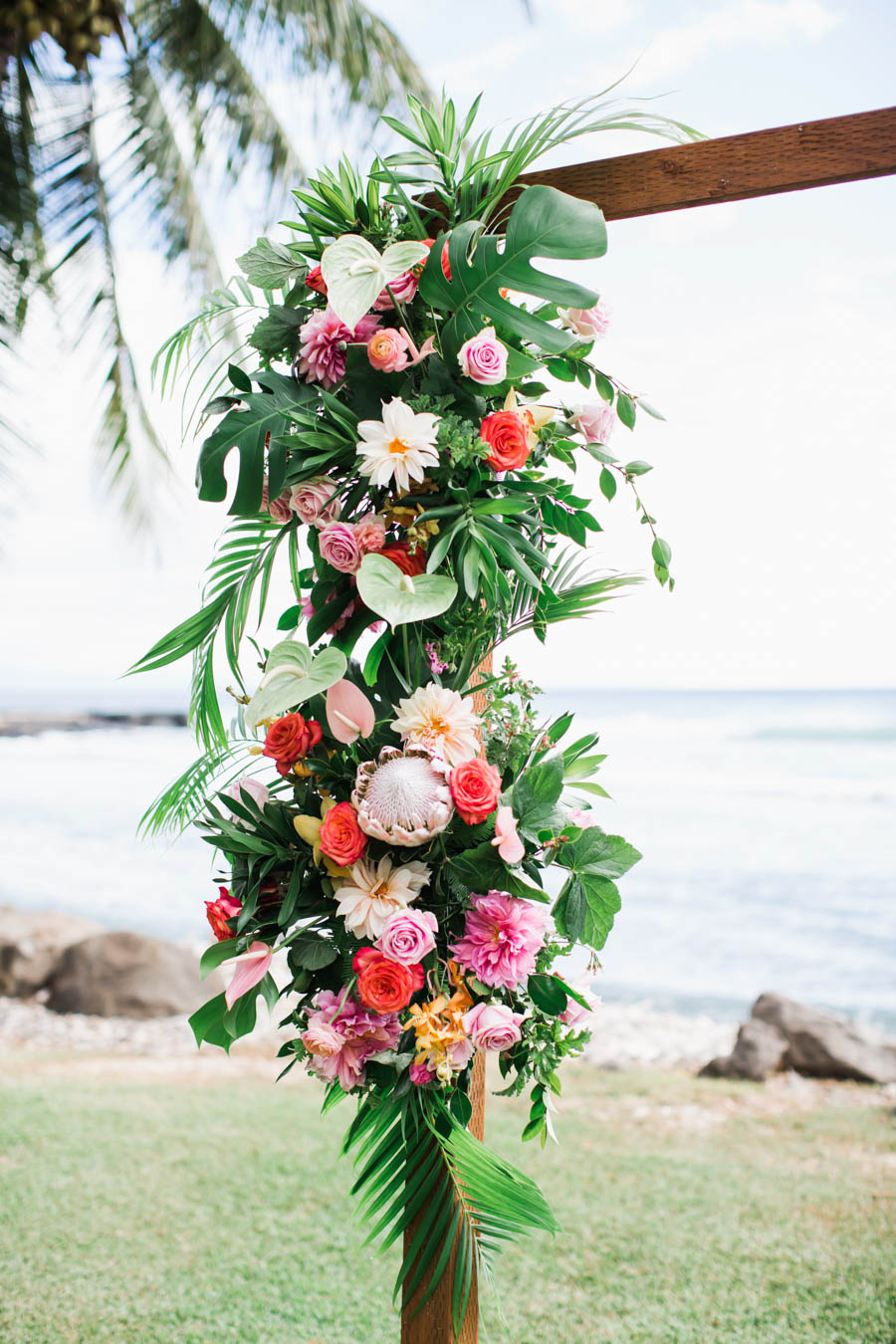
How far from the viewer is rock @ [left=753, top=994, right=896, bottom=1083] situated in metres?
3.67

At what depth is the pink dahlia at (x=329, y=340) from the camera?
1.10 metres

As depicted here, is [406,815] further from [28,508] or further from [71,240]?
[71,240]

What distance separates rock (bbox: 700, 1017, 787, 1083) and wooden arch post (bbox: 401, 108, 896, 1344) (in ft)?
9.17

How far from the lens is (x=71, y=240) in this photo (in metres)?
3.79

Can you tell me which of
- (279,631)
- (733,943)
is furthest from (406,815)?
(733,943)

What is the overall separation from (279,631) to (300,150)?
3.71 m

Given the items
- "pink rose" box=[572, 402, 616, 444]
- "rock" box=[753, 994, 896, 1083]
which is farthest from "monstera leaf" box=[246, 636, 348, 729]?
"rock" box=[753, 994, 896, 1083]

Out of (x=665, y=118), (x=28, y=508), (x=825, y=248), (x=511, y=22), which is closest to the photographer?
(x=665, y=118)

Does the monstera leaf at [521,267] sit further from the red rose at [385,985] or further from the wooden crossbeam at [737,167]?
the red rose at [385,985]

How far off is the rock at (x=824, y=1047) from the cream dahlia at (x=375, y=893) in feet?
11.1

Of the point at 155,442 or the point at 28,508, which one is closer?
the point at 28,508

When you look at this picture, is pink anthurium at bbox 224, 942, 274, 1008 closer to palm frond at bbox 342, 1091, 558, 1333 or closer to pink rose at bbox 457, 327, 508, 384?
palm frond at bbox 342, 1091, 558, 1333

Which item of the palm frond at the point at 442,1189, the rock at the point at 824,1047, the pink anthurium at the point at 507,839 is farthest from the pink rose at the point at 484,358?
the rock at the point at 824,1047

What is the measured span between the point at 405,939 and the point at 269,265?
85cm
